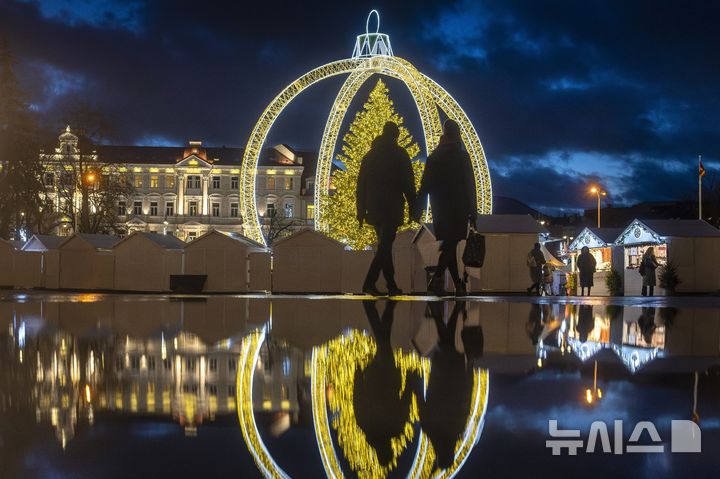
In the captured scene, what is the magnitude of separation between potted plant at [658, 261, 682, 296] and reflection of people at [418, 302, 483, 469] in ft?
74.6

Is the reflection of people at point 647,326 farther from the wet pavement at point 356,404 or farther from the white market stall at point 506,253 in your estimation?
the white market stall at point 506,253

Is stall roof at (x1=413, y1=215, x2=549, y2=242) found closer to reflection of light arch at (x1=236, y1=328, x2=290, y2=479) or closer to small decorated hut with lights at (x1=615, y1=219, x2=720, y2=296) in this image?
small decorated hut with lights at (x1=615, y1=219, x2=720, y2=296)

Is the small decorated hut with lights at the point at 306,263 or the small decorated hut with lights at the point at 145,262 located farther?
the small decorated hut with lights at the point at 145,262

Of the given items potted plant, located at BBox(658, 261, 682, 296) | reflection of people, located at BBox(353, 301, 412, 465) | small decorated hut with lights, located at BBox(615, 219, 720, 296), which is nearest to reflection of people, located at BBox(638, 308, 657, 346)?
reflection of people, located at BBox(353, 301, 412, 465)

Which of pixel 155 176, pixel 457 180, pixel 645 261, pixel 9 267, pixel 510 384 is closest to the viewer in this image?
pixel 510 384

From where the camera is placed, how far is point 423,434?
8.13 ft

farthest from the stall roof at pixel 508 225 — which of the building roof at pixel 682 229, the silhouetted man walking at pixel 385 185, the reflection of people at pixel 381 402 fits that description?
the reflection of people at pixel 381 402

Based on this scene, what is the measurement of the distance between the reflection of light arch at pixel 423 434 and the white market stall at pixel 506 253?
21.9 meters

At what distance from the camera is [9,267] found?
3300 cm

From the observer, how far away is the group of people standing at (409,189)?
924 cm

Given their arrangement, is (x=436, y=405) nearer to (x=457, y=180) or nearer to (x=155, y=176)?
(x=457, y=180)

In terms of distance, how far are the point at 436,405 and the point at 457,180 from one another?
6.66 m

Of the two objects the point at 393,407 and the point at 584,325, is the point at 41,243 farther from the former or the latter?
the point at 393,407

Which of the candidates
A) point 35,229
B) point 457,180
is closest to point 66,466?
point 457,180
